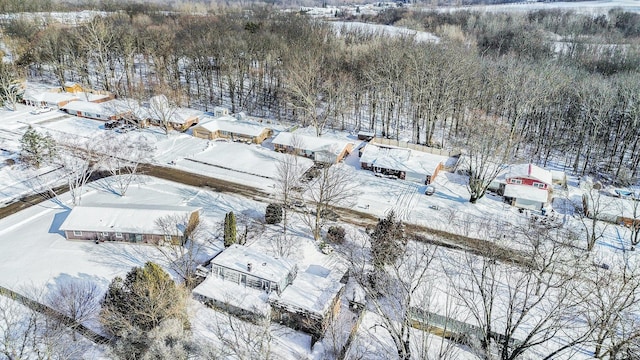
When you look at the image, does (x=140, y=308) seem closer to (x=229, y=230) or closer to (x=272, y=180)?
(x=229, y=230)

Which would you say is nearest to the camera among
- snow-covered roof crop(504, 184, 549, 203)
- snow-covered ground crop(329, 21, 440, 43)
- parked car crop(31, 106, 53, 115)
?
snow-covered roof crop(504, 184, 549, 203)

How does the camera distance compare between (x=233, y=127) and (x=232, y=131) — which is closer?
(x=232, y=131)

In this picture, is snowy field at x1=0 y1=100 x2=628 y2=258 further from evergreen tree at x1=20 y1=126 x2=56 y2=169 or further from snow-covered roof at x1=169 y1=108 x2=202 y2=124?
snow-covered roof at x1=169 y1=108 x2=202 y2=124

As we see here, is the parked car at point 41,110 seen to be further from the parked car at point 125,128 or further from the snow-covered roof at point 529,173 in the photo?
the snow-covered roof at point 529,173

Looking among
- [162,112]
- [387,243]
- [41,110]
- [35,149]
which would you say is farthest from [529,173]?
[41,110]

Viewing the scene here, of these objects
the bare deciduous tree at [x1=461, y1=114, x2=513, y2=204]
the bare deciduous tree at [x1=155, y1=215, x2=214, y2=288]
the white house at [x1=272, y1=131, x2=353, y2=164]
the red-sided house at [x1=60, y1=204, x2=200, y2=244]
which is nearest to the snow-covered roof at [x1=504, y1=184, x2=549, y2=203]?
the bare deciduous tree at [x1=461, y1=114, x2=513, y2=204]

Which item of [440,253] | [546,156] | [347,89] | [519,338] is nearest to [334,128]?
[347,89]

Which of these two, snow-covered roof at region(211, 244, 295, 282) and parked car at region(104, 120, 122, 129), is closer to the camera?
snow-covered roof at region(211, 244, 295, 282)

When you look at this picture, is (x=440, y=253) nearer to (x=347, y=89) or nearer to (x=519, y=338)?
(x=519, y=338)
